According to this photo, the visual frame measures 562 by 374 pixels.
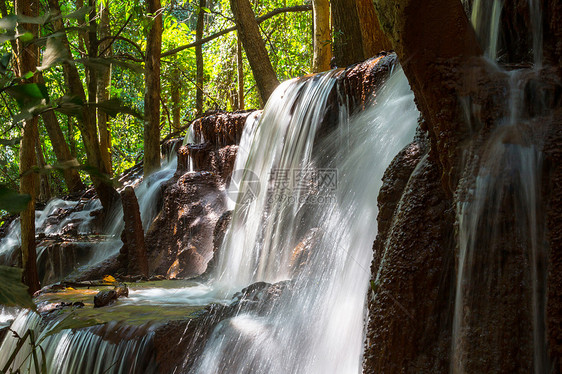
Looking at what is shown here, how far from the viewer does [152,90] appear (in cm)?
1045

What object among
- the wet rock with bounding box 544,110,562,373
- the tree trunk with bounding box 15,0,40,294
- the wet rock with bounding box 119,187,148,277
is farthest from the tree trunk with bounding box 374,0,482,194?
the wet rock with bounding box 119,187,148,277

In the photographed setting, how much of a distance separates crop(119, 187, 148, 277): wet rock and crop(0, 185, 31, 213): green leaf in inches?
241

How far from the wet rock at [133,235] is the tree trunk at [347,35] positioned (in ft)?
13.2

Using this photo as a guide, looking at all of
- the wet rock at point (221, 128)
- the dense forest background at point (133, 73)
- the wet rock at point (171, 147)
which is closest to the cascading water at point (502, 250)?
the dense forest background at point (133, 73)

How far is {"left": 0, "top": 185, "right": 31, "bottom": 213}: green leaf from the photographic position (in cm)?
115

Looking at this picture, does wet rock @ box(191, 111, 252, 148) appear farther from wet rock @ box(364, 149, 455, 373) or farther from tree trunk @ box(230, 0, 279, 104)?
wet rock @ box(364, 149, 455, 373)

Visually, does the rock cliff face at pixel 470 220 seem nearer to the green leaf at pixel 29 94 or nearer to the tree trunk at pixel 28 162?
the green leaf at pixel 29 94

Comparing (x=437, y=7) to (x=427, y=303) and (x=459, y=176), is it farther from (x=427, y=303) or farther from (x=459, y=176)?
(x=427, y=303)

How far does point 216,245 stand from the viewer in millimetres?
7078

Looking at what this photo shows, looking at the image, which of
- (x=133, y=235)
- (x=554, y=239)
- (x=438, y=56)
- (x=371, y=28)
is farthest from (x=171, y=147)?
(x=554, y=239)

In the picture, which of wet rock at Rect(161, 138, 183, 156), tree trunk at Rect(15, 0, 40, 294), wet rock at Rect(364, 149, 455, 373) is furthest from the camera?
wet rock at Rect(161, 138, 183, 156)

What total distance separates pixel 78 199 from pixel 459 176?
11.3m

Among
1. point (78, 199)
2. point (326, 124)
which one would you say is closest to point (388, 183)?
point (326, 124)

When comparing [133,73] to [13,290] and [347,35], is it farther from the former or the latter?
[13,290]
